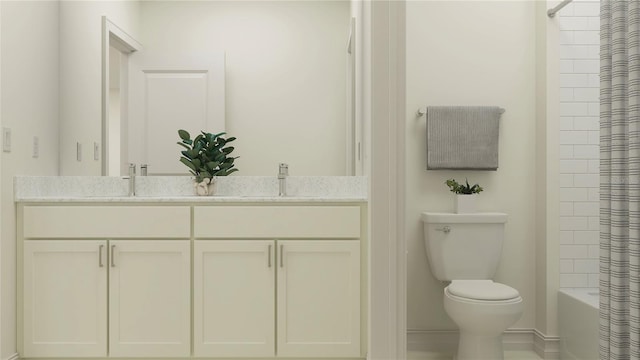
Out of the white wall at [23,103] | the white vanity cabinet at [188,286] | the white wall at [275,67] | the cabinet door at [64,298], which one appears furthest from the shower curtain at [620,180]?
the white wall at [23,103]

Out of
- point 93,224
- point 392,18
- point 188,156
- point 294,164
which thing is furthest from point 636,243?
point 93,224

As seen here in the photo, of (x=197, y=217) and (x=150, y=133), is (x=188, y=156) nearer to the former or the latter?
(x=150, y=133)

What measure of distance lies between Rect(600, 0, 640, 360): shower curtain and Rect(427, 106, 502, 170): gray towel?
83 centimetres

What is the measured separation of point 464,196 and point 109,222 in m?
1.83

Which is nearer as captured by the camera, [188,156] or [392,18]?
[392,18]

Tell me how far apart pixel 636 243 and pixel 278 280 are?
4.74ft

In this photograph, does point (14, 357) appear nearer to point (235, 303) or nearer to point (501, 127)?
point (235, 303)

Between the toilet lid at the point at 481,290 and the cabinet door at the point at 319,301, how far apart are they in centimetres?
55

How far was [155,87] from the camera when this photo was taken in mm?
2787

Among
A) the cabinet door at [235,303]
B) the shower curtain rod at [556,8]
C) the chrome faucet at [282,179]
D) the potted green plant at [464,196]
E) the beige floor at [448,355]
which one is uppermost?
the shower curtain rod at [556,8]

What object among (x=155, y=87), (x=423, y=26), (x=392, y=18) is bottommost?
(x=155, y=87)

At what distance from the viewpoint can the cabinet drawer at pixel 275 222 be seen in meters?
2.36

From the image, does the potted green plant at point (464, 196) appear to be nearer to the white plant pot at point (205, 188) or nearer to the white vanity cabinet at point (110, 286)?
the white plant pot at point (205, 188)

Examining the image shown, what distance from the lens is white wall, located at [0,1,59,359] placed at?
2273 millimetres
